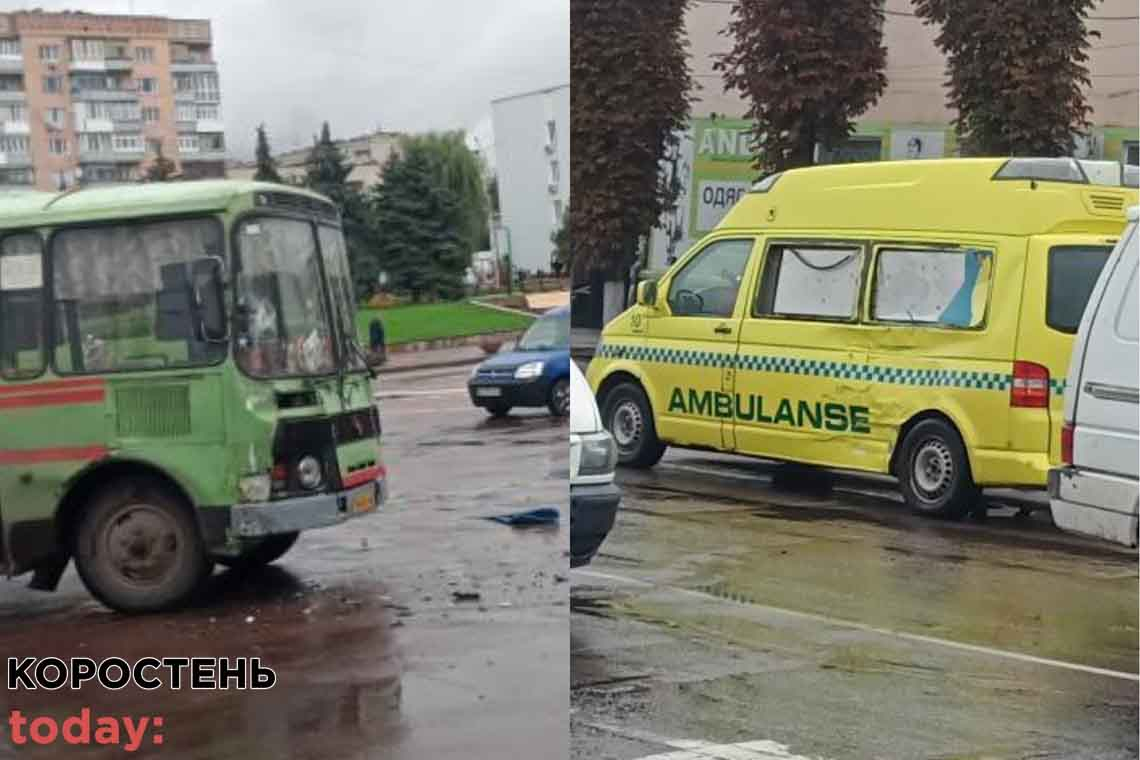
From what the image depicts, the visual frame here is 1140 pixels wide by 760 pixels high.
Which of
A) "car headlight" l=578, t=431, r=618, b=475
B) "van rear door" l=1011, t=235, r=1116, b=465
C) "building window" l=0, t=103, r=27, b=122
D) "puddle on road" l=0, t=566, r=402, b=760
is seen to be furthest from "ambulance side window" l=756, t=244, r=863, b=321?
"building window" l=0, t=103, r=27, b=122

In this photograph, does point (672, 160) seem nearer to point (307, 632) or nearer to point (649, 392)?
point (307, 632)

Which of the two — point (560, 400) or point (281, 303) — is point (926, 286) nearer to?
point (560, 400)

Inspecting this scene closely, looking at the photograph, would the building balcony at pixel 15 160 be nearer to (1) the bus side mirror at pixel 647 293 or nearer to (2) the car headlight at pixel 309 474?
(2) the car headlight at pixel 309 474

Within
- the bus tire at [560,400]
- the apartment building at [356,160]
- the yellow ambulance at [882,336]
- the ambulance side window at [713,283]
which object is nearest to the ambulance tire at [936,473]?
the yellow ambulance at [882,336]

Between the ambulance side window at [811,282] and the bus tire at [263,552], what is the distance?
205 inches

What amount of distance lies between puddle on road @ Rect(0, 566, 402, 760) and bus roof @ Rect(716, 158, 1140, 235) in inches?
174

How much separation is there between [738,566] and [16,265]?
12.9ft

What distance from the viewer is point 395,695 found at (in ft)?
8.70

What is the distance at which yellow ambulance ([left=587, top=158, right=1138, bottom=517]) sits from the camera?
7.37 m

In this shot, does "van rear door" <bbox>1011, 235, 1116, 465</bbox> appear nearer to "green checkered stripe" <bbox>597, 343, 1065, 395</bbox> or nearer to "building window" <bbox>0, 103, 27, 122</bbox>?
"green checkered stripe" <bbox>597, 343, 1065, 395</bbox>

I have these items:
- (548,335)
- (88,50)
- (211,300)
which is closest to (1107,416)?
(548,335)

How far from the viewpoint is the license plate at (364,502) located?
267 centimetres

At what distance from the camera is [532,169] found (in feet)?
8.36

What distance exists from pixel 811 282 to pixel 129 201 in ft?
19.2
